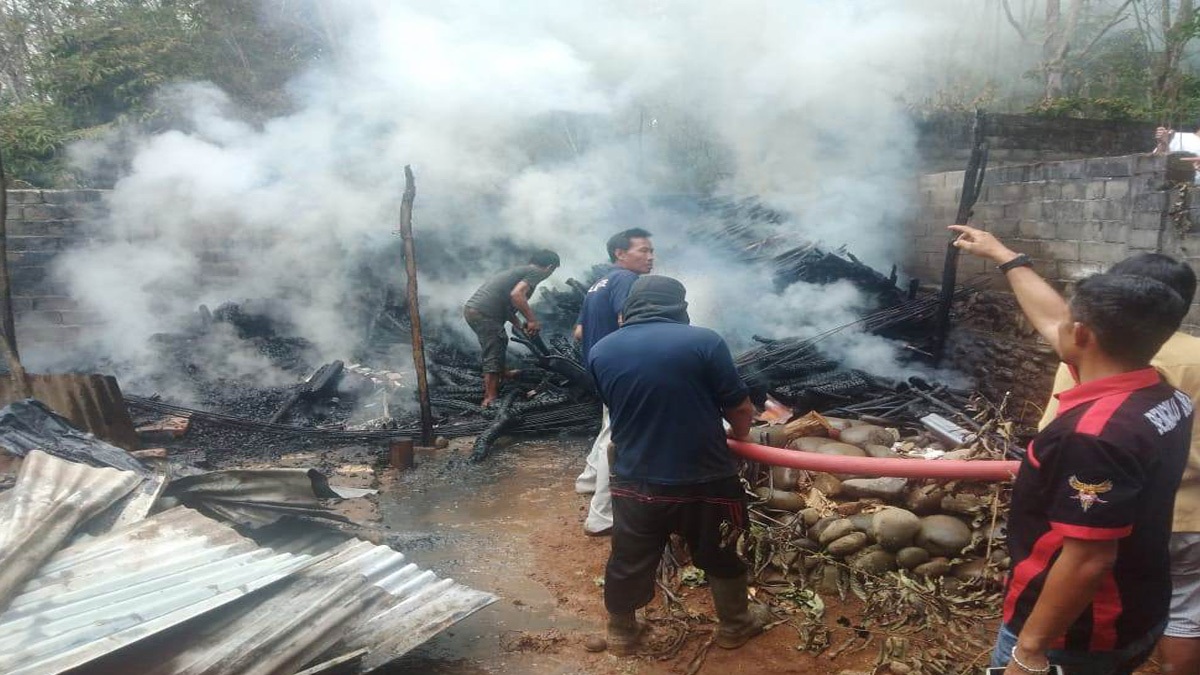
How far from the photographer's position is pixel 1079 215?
5.97 meters

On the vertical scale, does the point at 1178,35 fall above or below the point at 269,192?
above

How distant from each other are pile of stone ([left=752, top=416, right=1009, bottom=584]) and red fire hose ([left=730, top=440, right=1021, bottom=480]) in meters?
0.98

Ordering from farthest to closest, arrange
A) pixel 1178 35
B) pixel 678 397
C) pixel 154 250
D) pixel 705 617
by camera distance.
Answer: pixel 1178 35 → pixel 154 250 → pixel 705 617 → pixel 678 397

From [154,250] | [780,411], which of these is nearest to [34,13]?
[154,250]

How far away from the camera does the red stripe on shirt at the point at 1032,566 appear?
1768 millimetres

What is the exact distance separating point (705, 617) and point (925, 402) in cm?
312

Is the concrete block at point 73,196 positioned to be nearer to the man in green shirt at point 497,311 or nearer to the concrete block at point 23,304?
the concrete block at point 23,304

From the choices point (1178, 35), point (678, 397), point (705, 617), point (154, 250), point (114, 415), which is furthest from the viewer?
point (1178, 35)

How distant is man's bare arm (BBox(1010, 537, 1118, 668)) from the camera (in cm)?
166

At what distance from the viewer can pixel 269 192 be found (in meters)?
9.58

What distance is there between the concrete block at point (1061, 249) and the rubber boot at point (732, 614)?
4.47 metres

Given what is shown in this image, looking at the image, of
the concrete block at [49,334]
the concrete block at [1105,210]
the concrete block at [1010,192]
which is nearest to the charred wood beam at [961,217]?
the concrete block at [1010,192]

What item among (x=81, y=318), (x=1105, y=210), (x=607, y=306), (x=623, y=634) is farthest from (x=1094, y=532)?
(x=81, y=318)

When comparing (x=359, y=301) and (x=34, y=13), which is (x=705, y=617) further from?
(x=34, y=13)
